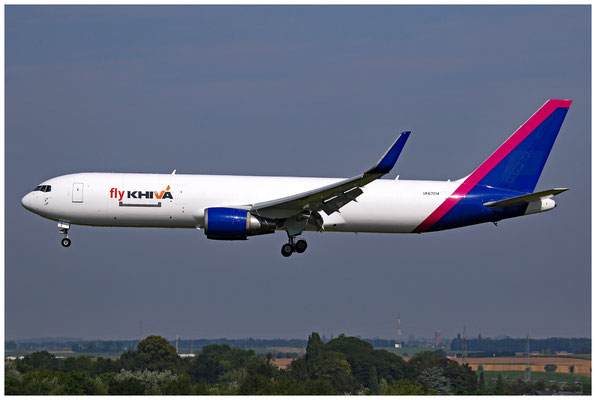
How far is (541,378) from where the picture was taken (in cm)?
6384

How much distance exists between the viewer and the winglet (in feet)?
135

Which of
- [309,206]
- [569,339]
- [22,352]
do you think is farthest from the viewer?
[569,339]

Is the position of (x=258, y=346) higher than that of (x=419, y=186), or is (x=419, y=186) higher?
(x=419, y=186)

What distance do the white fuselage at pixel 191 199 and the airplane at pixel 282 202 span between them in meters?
0.05

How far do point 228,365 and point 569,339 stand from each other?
78.2 feet

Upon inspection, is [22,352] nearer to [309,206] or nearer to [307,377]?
[307,377]

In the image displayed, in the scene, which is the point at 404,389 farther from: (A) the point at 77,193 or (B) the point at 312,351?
(A) the point at 77,193

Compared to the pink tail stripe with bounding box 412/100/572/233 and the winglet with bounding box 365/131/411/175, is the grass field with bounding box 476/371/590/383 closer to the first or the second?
the pink tail stripe with bounding box 412/100/572/233

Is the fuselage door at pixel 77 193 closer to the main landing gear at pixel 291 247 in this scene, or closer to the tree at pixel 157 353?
the main landing gear at pixel 291 247

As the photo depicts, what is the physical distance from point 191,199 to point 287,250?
→ 16.9 feet

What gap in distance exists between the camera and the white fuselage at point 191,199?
46.2m

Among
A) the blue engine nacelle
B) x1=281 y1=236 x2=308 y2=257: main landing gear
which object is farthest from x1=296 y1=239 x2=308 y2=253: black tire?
the blue engine nacelle

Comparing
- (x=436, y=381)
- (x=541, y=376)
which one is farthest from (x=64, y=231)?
(x=541, y=376)

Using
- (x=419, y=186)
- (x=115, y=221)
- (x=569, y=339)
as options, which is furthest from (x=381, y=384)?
(x=115, y=221)
